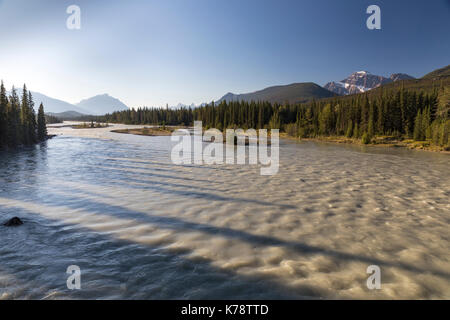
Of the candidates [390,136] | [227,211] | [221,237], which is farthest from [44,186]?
[390,136]

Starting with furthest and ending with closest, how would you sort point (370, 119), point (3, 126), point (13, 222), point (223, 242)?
point (370, 119) → point (3, 126) → point (13, 222) → point (223, 242)

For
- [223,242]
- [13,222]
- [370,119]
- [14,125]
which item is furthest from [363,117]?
[14,125]

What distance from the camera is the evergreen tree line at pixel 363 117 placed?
6009 centimetres

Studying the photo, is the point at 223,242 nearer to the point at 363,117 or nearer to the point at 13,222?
the point at 13,222

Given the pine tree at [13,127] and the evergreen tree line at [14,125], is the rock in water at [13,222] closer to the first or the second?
the evergreen tree line at [14,125]

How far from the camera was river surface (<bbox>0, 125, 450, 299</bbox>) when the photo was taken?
489cm

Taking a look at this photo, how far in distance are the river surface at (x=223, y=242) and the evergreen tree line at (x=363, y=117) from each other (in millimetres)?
52433

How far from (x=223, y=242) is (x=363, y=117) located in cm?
8588

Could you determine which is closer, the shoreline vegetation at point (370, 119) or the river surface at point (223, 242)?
the river surface at point (223, 242)

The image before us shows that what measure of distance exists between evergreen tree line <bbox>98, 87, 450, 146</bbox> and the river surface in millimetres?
52433

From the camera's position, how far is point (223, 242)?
6.97 metres

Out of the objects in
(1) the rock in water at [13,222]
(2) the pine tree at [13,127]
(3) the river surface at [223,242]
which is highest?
(2) the pine tree at [13,127]

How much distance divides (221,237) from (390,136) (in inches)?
3082

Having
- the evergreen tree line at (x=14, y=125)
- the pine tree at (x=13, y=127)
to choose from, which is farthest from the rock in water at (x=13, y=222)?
the pine tree at (x=13, y=127)
